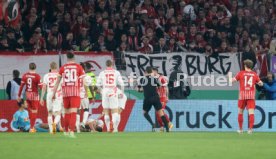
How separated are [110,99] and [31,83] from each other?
8.07ft

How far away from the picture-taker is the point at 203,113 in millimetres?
29734

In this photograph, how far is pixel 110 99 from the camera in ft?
86.9

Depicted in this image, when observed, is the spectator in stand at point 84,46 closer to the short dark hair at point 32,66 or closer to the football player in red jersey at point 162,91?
the football player in red jersey at point 162,91

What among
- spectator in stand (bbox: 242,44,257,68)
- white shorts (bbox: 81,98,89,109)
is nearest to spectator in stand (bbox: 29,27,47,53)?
white shorts (bbox: 81,98,89,109)

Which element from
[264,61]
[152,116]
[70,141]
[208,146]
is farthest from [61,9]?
[208,146]

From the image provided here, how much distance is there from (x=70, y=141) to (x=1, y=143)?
1.68 meters

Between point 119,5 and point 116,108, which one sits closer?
point 116,108

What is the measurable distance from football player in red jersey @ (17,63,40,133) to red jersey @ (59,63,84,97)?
519 cm

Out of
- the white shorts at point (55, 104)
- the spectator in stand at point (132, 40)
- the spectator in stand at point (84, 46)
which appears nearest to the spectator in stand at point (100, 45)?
the spectator in stand at point (84, 46)

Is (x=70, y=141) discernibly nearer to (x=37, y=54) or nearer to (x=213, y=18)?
(x=37, y=54)

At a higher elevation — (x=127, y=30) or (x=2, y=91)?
(x=127, y=30)

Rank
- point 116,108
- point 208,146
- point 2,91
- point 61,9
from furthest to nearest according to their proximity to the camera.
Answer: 1. point 61,9
2. point 2,91
3. point 116,108
4. point 208,146

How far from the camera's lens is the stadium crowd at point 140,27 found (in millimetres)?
29469

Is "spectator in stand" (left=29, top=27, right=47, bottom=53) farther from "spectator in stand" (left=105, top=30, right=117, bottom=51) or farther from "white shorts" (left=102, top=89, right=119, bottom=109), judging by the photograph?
"white shorts" (left=102, top=89, right=119, bottom=109)
